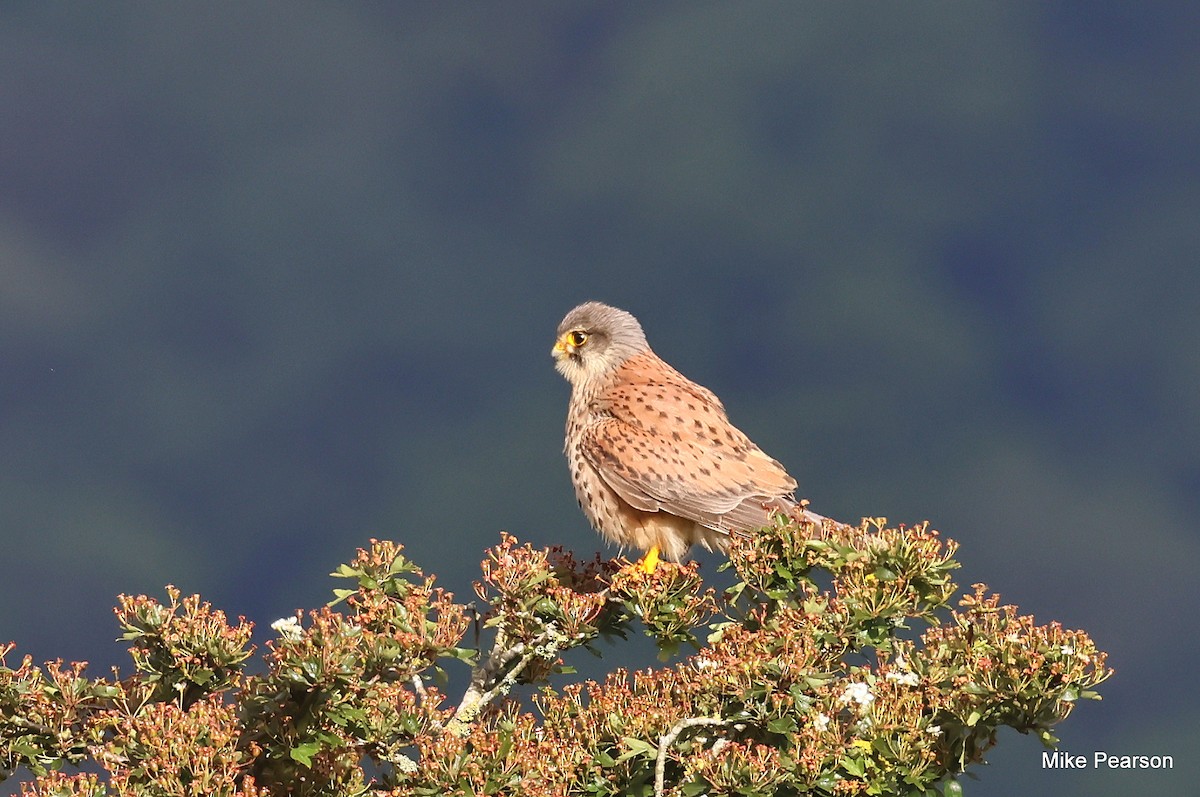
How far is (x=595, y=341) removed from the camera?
8.09 meters

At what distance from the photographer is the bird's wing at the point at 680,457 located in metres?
6.99

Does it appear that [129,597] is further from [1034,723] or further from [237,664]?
[1034,723]

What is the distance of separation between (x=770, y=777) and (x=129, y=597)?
232 cm

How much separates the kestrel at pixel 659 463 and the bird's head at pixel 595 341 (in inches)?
0.4

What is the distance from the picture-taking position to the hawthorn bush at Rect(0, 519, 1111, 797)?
15.4ft

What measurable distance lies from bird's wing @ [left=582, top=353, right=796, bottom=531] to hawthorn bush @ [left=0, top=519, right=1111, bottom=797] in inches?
56.9

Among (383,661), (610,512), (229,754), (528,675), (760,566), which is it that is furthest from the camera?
(610,512)

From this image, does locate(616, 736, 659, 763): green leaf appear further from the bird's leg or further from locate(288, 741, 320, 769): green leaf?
the bird's leg

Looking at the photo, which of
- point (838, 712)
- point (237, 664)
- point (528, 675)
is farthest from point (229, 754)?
point (838, 712)

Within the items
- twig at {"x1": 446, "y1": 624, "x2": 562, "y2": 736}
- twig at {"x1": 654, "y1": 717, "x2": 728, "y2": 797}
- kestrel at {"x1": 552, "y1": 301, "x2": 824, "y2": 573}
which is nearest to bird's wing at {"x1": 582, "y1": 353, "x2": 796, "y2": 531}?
kestrel at {"x1": 552, "y1": 301, "x2": 824, "y2": 573}

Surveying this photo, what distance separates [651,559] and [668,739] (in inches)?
81.4

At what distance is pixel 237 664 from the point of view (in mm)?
5059

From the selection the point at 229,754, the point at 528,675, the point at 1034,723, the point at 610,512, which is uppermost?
the point at 610,512

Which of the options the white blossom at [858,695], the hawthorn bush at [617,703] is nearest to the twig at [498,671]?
the hawthorn bush at [617,703]
